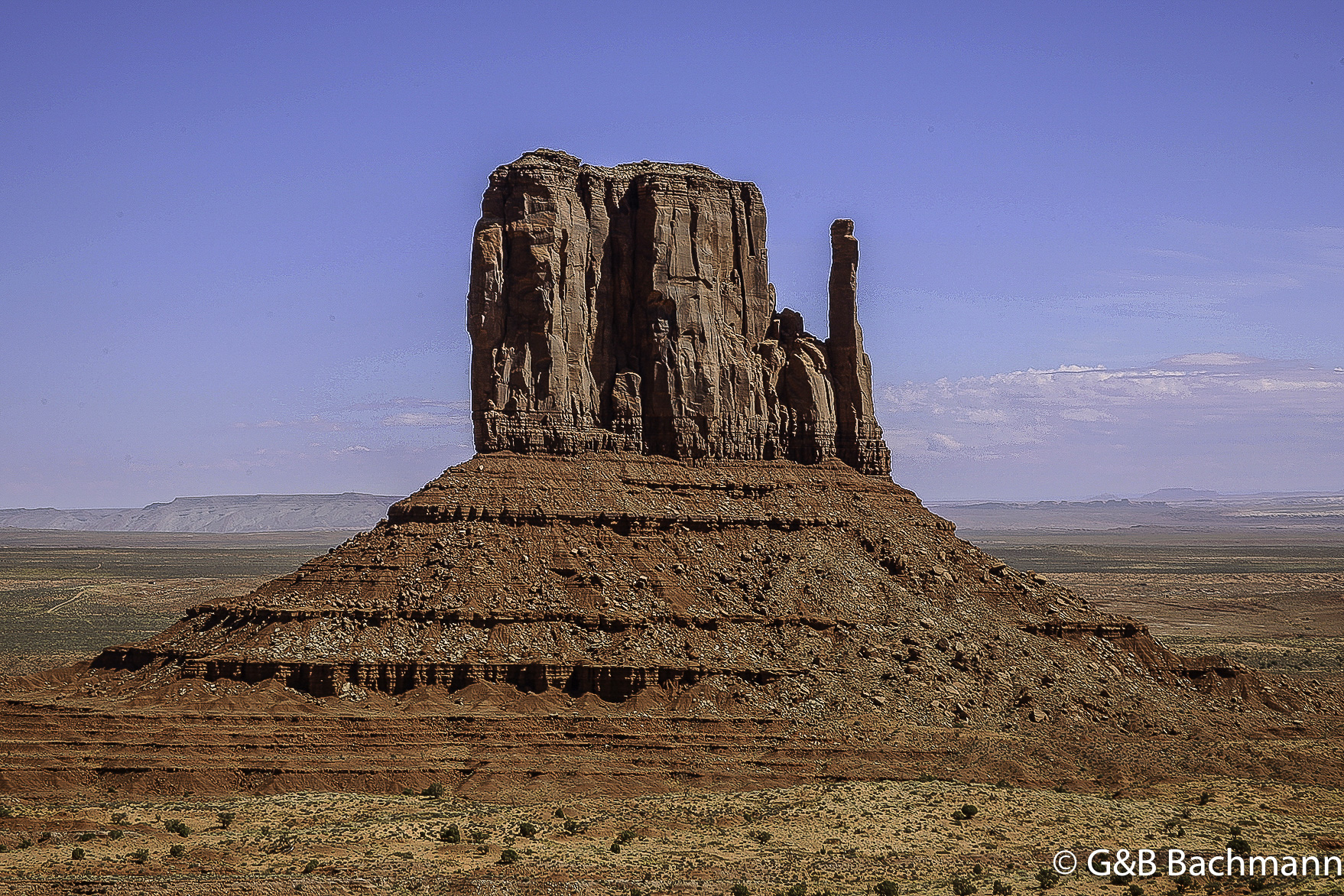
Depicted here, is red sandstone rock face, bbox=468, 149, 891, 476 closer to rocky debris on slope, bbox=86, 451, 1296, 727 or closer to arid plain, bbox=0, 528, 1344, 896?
rocky debris on slope, bbox=86, 451, 1296, 727

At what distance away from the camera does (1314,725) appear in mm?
63875

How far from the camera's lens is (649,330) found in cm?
7031

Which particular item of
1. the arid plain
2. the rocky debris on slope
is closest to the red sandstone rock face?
the rocky debris on slope

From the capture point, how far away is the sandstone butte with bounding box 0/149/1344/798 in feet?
176

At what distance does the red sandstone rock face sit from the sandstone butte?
14 cm

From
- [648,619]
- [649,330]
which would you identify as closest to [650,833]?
[648,619]

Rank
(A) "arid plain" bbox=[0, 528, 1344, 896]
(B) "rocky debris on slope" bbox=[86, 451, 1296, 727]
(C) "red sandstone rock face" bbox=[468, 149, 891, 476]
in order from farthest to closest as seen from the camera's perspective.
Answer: (C) "red sandstone rock face" bbox=[468, 149, 891, 476] < (B) "rocky debris on slope" bbox=[86, 451, 1296, 727] < (A) "arid plain" bbox=[0, 528, 1344, 896]

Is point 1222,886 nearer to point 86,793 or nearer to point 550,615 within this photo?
point 550,615

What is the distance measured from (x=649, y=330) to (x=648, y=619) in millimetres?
15399

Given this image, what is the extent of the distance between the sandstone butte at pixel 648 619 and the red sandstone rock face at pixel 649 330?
14cm

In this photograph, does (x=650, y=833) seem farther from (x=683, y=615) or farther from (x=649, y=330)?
(x=649, y=330)

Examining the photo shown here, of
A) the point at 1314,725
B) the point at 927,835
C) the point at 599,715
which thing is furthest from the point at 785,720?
the point at 1314,725

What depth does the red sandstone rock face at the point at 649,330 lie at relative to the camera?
67.4 meters

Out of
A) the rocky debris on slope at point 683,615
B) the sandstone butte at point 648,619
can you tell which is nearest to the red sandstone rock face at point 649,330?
the sandstone butte at point 648,619
